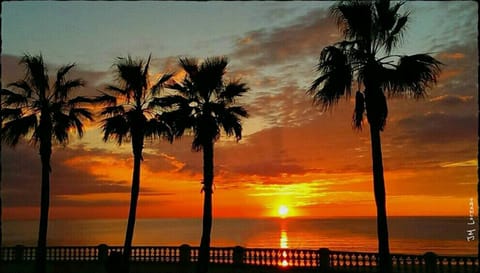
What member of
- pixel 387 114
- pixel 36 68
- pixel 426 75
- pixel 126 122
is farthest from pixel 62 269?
pixel 426 75

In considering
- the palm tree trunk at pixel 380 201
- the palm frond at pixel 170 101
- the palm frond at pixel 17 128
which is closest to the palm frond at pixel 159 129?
the palm frond at pixel 170 101

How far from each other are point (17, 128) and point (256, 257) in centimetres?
1353

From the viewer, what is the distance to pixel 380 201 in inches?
800

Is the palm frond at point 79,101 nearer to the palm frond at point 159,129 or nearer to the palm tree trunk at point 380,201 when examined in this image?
the palm frond at point 159,129

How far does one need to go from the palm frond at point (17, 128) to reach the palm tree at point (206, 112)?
21.8 ft

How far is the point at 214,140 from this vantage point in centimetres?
2644

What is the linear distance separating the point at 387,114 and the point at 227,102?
8904 mm

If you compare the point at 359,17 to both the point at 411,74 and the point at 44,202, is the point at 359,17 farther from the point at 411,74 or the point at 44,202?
the point at 44,202

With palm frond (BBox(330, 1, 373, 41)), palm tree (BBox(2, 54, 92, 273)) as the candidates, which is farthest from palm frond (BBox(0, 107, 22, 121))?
palm frond (BBox(330, 1, 373, 41))

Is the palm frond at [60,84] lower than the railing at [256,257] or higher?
higher

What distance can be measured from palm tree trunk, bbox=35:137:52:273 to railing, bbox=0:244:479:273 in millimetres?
3106

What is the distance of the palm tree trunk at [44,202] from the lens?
87.2ft

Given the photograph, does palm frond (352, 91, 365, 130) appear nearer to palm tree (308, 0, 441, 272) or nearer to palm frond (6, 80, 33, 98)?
palm tree (308, 0, 441, 272)

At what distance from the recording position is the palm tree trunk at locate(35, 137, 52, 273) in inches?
1047
